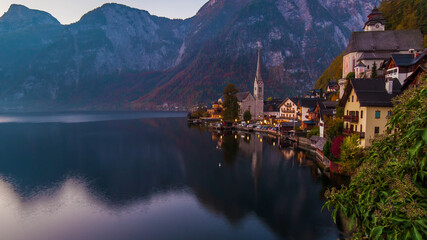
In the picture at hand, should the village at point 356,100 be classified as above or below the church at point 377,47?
below

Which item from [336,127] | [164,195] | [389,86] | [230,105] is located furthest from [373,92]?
[230,105]

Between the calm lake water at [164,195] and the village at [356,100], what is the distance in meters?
8.92

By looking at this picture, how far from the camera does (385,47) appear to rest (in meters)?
79.2

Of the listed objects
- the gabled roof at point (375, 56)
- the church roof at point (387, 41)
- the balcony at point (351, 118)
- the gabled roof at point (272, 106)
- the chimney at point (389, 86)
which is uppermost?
the church roof at point (387, 41)

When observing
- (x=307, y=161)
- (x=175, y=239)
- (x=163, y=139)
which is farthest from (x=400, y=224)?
(x=163, y=139)

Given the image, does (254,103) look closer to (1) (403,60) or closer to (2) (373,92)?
(1) (403,60)

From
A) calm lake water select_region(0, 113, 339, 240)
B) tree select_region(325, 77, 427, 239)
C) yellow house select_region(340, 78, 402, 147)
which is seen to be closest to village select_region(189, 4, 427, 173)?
yellow house select_region(340, 78, 402, 147)

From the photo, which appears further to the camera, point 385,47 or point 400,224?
point 385,47

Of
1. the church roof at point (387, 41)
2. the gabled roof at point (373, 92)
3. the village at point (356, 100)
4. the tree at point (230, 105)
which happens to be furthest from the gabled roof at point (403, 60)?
the tree at point (230, 105)

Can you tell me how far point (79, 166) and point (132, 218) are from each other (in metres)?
34.0

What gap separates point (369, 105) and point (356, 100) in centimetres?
371

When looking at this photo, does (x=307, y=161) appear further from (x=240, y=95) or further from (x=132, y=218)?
(x=240, y=95)

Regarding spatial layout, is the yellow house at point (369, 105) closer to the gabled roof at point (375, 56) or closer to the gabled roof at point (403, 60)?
the gabled roof at point (403, 60)

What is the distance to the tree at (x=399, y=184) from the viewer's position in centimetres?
808
